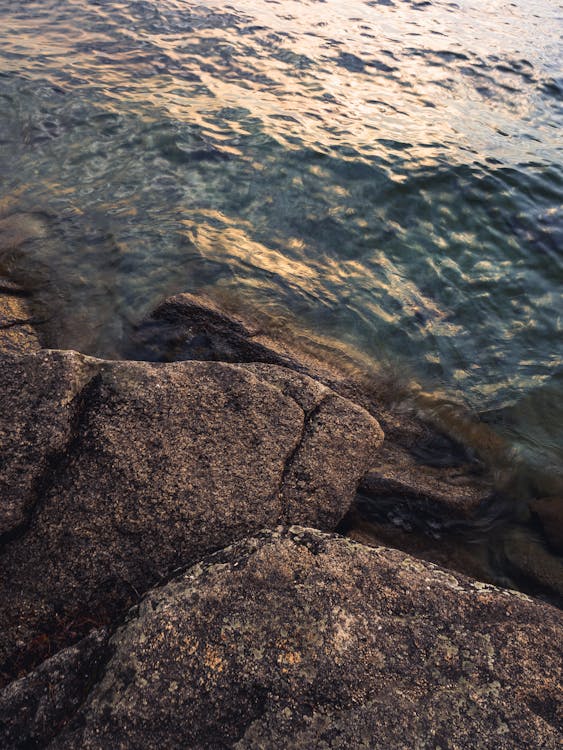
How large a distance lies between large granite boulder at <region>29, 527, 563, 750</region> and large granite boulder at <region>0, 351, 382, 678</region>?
413 mm

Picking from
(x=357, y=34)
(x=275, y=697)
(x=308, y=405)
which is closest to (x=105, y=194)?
(x=308, y=405)

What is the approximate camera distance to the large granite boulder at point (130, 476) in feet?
9.28

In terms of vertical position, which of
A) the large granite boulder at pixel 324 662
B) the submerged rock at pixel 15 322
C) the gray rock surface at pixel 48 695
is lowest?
the submerged rock at pixel 15 322

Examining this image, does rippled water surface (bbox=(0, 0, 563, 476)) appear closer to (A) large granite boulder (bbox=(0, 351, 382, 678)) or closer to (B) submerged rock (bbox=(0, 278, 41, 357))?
(B) submerged rock (bbox=(0, 278, 41, 357))

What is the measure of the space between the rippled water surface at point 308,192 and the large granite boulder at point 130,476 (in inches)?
83.0

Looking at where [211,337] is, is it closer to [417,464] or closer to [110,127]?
[417,464]

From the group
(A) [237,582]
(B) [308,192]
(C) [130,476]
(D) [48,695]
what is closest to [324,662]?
(A) [237,582]

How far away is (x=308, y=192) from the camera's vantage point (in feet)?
25.3

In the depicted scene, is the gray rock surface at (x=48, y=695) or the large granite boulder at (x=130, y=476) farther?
the large granite boulder at (x=130, y=476)

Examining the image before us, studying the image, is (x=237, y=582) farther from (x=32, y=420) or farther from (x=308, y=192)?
(x=308, y=192)

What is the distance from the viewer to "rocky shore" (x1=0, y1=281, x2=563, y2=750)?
2141mm

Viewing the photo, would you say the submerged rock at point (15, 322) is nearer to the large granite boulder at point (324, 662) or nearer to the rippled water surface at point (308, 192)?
the rippled water surface at point (308, 192)

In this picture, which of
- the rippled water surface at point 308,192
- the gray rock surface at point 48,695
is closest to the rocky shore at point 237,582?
the gray rock surface at point 48,695

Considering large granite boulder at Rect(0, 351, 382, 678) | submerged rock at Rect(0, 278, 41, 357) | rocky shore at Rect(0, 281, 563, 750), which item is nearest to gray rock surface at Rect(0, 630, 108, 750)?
rocky shore at Rect(0, 281, 563, 750)
